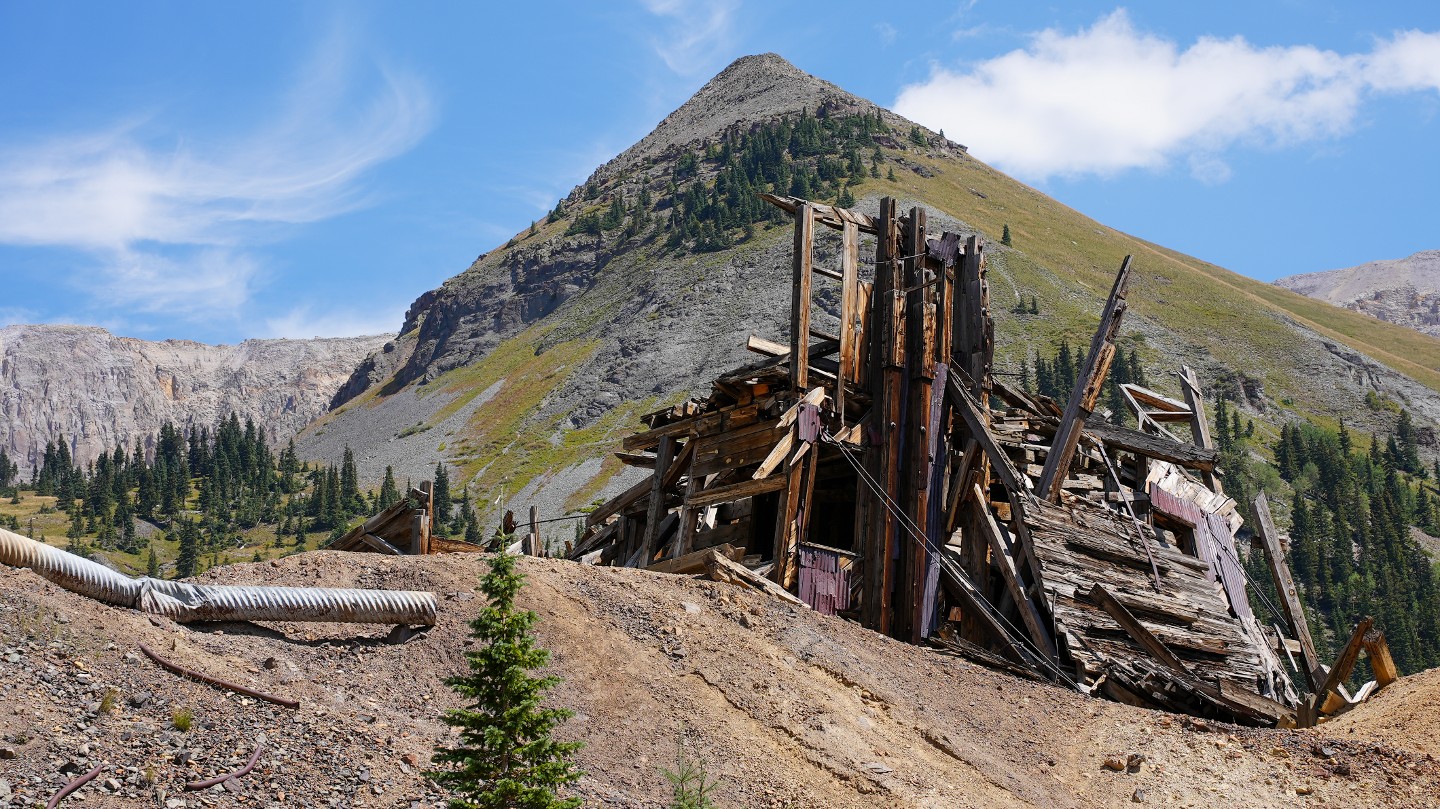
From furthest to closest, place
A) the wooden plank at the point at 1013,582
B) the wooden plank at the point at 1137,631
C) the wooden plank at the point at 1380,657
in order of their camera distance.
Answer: the wooden plank at the point at 1013,582
the wooden plank at the point at 1137,631
the wooden plank at the point at 1380,657

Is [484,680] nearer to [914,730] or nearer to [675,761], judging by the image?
[675,761]

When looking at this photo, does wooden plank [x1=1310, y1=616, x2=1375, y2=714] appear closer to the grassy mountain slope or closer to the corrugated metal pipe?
the corrugated metal pipe

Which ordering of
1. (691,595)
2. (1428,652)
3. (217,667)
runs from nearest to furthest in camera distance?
(217,667), (691,595), (1428,652)

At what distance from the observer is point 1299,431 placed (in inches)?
5295

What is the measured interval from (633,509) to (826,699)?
12.1 m

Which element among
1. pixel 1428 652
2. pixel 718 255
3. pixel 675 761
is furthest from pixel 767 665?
pixel 718 255

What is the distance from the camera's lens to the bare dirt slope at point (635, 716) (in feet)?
27.0

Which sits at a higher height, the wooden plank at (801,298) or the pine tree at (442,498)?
the wooden plank at (801,298)

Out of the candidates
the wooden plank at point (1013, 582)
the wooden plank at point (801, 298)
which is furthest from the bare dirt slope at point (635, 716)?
the wooden plank at point (801, 298)

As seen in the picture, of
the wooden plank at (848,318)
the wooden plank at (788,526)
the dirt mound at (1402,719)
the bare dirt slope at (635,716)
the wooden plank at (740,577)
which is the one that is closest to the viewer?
the bare dirt slope at (635,716)

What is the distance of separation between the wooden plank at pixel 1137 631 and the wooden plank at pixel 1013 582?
2.78 ft

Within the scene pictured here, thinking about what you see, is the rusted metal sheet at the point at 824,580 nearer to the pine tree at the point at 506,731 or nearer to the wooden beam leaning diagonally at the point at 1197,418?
the wooden beam leaning diagonally at the point at 1197,418

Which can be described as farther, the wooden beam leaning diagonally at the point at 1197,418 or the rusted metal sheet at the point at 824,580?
the wooden beam leaning diagonally at the point at 1197,418

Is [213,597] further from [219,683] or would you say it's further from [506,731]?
[506,731]
